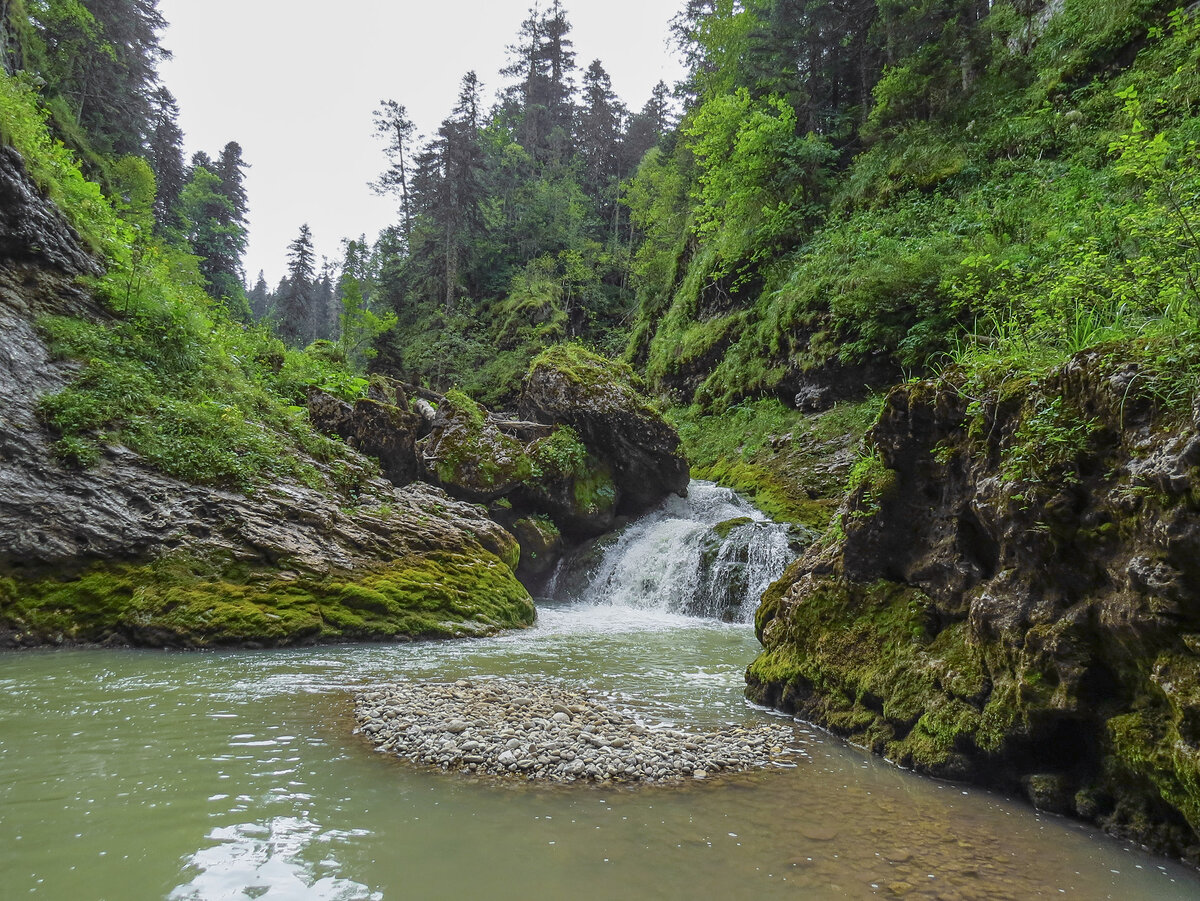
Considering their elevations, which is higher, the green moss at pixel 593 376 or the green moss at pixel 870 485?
the green moss at pixel 593 376

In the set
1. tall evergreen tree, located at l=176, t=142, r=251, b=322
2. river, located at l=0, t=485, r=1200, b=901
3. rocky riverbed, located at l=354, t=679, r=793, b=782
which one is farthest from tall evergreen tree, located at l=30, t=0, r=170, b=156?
rocky riverbed, located at l=354, t=679, r=793, b=782

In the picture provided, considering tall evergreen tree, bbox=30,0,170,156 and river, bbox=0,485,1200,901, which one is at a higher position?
tall evergreen tree, bbox=30,0,170,156

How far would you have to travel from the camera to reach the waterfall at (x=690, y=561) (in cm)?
1297

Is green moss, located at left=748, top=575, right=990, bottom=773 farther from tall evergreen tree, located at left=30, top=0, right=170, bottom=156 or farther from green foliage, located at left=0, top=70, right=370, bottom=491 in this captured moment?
tall evergreen tree, located at left=30, top=0, right=170, bottom=156

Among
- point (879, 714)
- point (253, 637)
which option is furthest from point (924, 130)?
point (253, 637)

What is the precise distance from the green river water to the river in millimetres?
13

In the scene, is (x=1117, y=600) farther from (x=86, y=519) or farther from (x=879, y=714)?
(x=86, y=519)

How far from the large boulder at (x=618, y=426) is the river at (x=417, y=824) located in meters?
11.1

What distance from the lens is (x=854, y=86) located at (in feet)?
82.1

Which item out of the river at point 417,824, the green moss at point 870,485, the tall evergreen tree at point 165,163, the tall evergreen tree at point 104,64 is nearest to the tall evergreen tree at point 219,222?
the tall evergreen tree at point 165,163

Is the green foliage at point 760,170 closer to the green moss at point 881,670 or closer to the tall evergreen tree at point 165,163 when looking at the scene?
the green moss at point 881,670

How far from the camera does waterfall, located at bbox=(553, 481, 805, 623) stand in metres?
13.0

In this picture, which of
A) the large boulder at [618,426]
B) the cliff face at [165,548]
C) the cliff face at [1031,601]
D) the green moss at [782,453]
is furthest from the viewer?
the large boulder at [618,426]

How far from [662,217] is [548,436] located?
1944 cm
